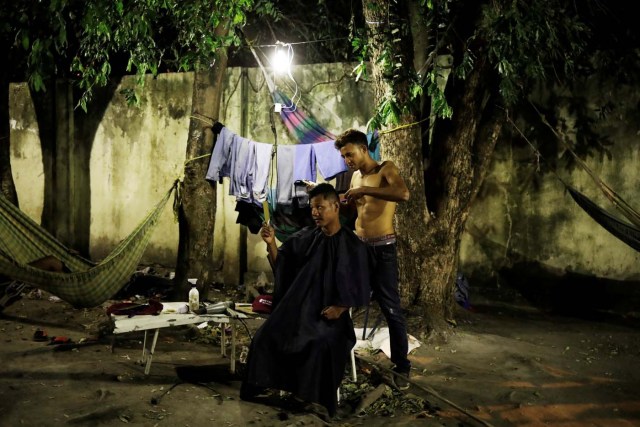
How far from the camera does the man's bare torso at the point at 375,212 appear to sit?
4.18 m

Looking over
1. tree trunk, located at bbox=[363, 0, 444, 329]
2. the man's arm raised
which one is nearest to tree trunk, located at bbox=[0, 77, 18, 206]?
tree trunk, located at bbox=[363, 0, 444, 329]

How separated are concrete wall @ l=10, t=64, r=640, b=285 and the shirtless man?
2.76 m

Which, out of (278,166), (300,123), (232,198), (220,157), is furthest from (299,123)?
(232,198)

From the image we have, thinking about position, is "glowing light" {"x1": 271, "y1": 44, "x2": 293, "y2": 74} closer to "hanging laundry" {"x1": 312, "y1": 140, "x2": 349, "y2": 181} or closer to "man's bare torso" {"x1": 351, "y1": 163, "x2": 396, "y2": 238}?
"hanging laundry" {"x1": 312, "y1": 140, "x2": 349, "y2": 181}

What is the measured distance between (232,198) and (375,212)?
346cm

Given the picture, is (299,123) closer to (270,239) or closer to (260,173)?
(260,173)

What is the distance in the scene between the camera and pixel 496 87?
5.49 meters

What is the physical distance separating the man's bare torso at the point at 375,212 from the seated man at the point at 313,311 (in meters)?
0.55

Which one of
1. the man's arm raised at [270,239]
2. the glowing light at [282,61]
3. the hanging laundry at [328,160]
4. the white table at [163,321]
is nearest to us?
the man's arm raised at [270,239]

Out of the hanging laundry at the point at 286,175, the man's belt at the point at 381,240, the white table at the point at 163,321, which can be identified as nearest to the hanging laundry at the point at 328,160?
the hanging laundry at the point at 286,175

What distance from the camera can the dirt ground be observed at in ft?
11.5

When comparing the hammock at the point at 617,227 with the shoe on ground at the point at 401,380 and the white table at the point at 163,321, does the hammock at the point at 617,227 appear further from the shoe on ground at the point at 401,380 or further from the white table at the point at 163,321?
the white table at the point at 163,321

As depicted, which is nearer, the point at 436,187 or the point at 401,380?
the point at 401,380

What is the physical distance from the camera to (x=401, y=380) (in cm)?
406
